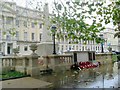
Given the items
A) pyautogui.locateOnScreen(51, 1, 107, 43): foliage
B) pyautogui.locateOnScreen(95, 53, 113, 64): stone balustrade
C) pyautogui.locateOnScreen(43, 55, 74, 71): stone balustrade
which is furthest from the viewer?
pyautogui.locateOnScreen(95, 53, 113, 64): stone balustrade

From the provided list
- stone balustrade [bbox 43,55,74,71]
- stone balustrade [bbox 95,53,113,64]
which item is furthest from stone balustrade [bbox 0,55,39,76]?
stone balustrade [bbox 95,53,113,64]

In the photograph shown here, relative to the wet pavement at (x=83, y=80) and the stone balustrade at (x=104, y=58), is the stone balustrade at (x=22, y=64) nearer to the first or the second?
the wet pavement at (x=83, y=80)

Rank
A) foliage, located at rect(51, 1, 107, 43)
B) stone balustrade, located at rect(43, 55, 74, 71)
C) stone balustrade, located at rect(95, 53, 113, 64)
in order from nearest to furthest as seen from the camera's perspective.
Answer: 1. foliage, located at rect(51, 1, 107, 43)
2. stone balustrade, located at rect(43, 55, 74, 71)
3. stone balustrade, located at rect(95, 53, 113, 64)

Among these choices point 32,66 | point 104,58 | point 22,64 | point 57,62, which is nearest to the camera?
point 32,66

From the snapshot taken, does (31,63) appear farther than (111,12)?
Yes

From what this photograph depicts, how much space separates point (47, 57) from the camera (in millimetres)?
16141

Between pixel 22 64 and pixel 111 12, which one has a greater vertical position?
pixel 111 12

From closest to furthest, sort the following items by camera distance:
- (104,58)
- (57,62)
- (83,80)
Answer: (83,80) → (57,62) → (104,58)

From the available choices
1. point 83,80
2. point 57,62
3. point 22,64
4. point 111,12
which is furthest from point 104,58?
point 111,12

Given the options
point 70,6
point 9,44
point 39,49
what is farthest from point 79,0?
point 9,44

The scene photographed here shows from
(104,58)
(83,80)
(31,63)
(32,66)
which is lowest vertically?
(83,80)

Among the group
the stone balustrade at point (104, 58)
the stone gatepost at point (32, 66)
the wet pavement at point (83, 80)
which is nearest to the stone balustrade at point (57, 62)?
the stone gatepost at point (32, 66)

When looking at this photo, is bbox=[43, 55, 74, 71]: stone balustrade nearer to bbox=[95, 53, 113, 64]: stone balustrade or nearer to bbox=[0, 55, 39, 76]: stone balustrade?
bbox=[0, 55, 39, 76]: stone balustrade

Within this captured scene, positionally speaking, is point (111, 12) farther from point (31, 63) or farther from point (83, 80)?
point (31, 63)
